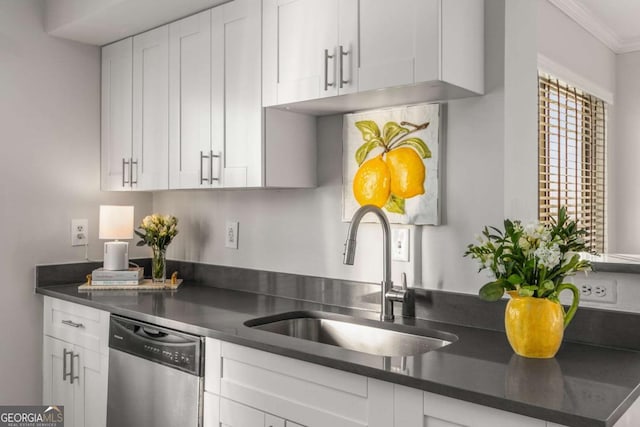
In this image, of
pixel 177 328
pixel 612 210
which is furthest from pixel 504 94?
pixel 612 210

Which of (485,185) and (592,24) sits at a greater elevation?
(592,24)

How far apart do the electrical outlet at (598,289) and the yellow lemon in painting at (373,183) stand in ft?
2.41

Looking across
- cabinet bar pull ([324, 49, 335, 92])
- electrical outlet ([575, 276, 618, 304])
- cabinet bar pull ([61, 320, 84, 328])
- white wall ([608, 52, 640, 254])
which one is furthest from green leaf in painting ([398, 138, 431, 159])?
white wall ([608, 52, 640, 254])

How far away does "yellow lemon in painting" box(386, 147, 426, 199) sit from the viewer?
6.64ft

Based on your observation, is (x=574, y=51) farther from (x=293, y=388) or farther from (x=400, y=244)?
(x=293, y=388)

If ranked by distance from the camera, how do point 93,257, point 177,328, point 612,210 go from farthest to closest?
1. point 612,210
2. point 93,257
3. point 177,328

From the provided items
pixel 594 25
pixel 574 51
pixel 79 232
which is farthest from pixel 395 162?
pixel 594 25

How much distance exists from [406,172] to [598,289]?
75 cm

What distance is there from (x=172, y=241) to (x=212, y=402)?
1.36 m

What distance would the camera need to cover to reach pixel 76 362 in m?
2.49

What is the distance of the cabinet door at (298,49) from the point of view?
6.23 ft

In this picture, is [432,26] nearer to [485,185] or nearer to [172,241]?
[485,185]

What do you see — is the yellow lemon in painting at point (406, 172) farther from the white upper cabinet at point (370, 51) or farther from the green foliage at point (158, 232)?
the green foliage at point (158, 232)

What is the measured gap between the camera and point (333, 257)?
230 cm
